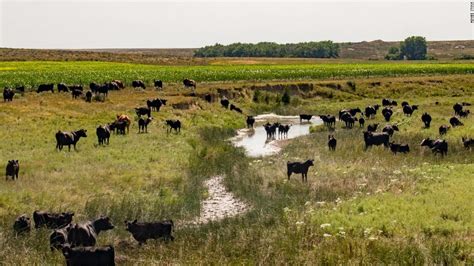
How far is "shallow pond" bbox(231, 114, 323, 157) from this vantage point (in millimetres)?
33094

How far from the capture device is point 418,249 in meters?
12.7

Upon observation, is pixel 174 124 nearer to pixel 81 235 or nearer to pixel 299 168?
pixel 299 168

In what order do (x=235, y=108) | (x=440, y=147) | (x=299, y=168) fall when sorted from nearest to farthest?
1. (x=299, y=168)
2. (x=440, y=147)
3. (x=235, y=108)

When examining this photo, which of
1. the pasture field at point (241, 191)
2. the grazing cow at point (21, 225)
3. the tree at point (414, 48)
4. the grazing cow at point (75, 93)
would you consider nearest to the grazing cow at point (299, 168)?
the pasture field at point (241, 191)

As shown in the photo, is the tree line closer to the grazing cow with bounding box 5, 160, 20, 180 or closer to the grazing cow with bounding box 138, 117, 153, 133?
the grazing cow with bounding box 138, 117, 153, 133

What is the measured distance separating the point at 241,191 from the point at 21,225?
870 centimetres

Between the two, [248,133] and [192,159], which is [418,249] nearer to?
[192,159]

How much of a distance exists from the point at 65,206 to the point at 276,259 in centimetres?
779

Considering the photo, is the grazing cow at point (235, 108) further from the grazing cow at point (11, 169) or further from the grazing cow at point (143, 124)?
the grazing cow at point (11, 169)

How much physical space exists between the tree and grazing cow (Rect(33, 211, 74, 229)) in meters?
169

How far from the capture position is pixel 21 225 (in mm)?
14531

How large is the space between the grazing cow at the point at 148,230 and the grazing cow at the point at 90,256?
2419 millimetres

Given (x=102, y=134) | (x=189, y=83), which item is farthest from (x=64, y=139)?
(x=189, y=83)

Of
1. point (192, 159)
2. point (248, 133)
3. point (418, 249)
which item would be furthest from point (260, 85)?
point (418, 249)
